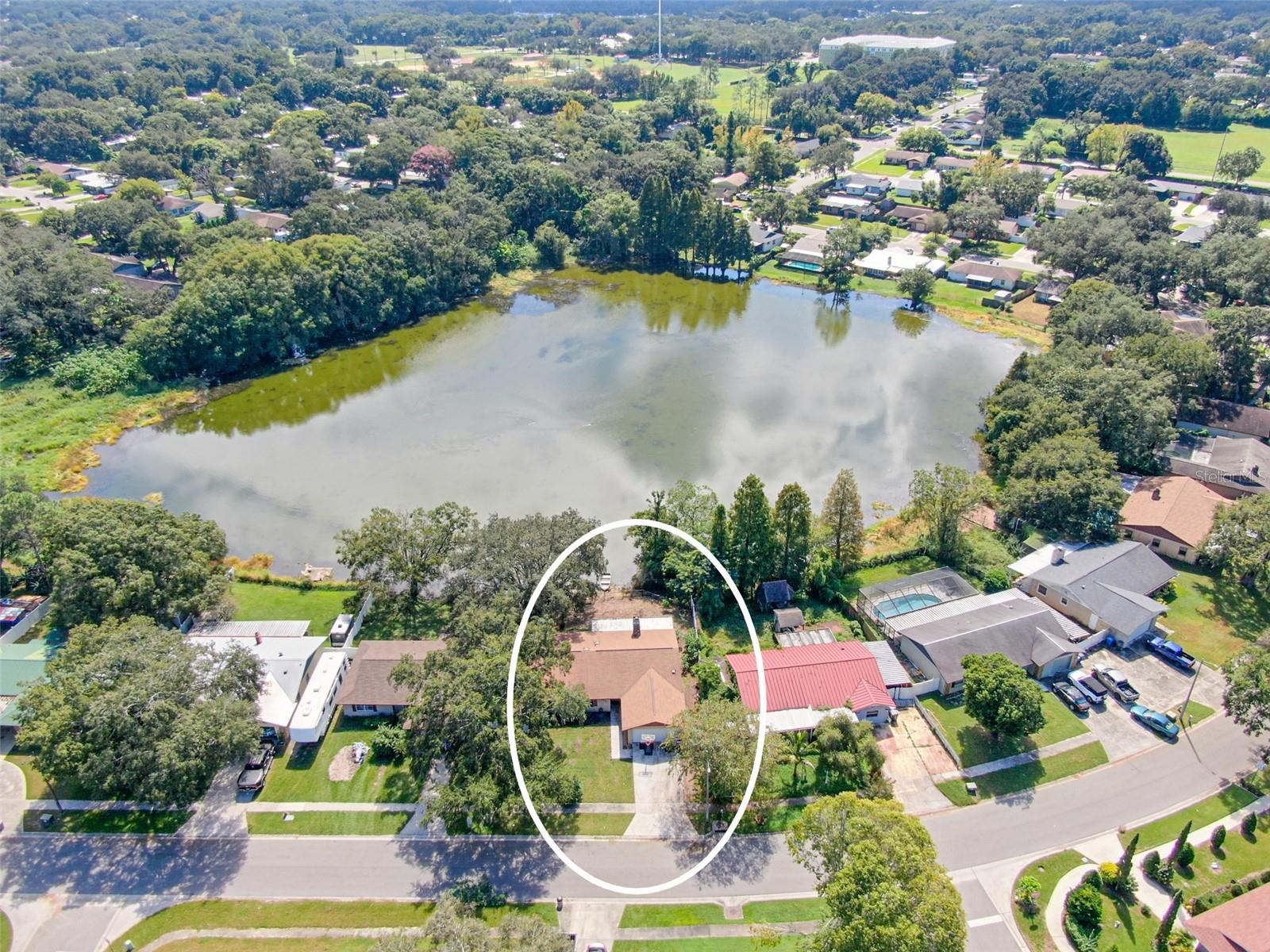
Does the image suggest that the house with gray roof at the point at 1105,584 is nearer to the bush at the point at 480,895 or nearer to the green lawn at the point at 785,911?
the green lawn at the point at 785,911

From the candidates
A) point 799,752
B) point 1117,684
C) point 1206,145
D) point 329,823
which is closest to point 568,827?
point 329,823

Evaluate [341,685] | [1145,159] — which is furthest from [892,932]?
[1145,159]

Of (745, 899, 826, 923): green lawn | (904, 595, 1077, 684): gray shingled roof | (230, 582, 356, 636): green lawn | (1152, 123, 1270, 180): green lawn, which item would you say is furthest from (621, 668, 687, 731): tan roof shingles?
(1152, 123, 1270, 180): green lawn

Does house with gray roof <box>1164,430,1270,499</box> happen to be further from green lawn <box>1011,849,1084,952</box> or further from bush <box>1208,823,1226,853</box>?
green lawn <box>1011,849,1084,952</box>

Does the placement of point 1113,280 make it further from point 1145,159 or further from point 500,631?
point 500,631

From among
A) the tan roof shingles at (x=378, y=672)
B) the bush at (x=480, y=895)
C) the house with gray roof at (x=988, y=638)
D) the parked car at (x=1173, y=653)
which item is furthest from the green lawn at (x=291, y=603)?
the parked car at (x=1173, y=653)
